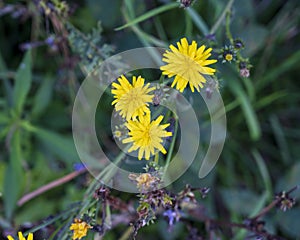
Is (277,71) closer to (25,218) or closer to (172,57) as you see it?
(172,57)

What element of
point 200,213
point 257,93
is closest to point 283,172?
point 257,93

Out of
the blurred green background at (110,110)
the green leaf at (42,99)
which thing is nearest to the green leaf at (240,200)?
the blurred green background at (110,110)

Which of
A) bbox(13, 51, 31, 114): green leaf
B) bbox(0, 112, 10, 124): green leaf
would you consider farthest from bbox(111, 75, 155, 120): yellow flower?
bbox(0, 112, 10, 124): green leaf

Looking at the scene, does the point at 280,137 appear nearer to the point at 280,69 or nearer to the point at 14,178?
the point at 280,69

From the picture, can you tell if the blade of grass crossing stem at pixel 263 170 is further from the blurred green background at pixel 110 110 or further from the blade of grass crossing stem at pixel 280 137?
the blade of grass crossing stem at pixel 280 137

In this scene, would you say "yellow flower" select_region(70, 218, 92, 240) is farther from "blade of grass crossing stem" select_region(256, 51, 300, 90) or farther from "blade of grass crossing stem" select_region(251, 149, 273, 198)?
"blade of grass crossing stem" select_region(256, 51, 300, 90)

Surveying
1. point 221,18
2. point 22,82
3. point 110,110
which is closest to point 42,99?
point 22,82

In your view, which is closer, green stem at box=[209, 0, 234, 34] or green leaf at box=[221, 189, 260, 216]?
green stem at box=[209, 0, 234, 34]
